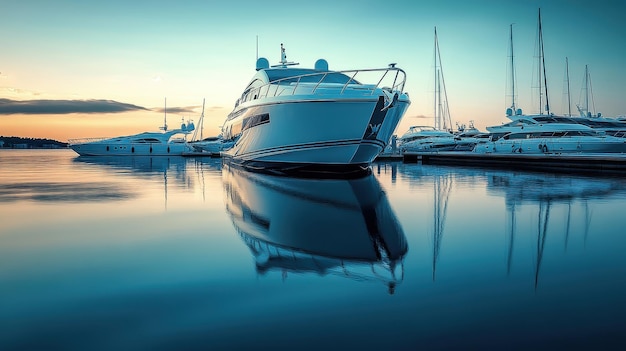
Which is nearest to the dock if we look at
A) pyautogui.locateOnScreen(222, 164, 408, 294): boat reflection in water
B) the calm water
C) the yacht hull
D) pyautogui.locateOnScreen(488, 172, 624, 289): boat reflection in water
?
pyautogui.locateOnScreen(488, 172, 624, 289): boat reflection in water

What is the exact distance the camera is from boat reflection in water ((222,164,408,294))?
4598 mm

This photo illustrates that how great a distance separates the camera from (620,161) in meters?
18.7

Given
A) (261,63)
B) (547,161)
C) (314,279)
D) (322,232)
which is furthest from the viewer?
(261,63)

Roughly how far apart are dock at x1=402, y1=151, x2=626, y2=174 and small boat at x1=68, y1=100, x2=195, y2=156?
37.7 meters

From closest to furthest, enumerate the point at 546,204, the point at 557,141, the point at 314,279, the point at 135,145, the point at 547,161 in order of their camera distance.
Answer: the point at 314,279 < the point at 546,204 < the point at 547,161 < the point at 557,141 < the point at 135,145

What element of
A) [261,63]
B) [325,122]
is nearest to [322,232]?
[325,122]

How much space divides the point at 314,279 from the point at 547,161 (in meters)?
21.5

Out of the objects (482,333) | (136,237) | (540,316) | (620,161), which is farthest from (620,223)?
(620,161)

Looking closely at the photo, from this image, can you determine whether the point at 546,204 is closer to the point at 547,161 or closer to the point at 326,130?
the point at 326,130

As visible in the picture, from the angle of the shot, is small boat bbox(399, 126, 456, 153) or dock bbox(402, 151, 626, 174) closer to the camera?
dock bbox(402, 151, 626, 174)

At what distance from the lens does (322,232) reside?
21.0 feet

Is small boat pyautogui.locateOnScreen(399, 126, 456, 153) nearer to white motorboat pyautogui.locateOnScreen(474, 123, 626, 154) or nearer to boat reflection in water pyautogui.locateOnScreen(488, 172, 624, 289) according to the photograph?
white motorboat pyautogui.locateOnScreen(474, 123, 626, 154)

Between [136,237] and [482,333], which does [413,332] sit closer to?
[482,333]

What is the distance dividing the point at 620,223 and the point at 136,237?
7100 millimetres
